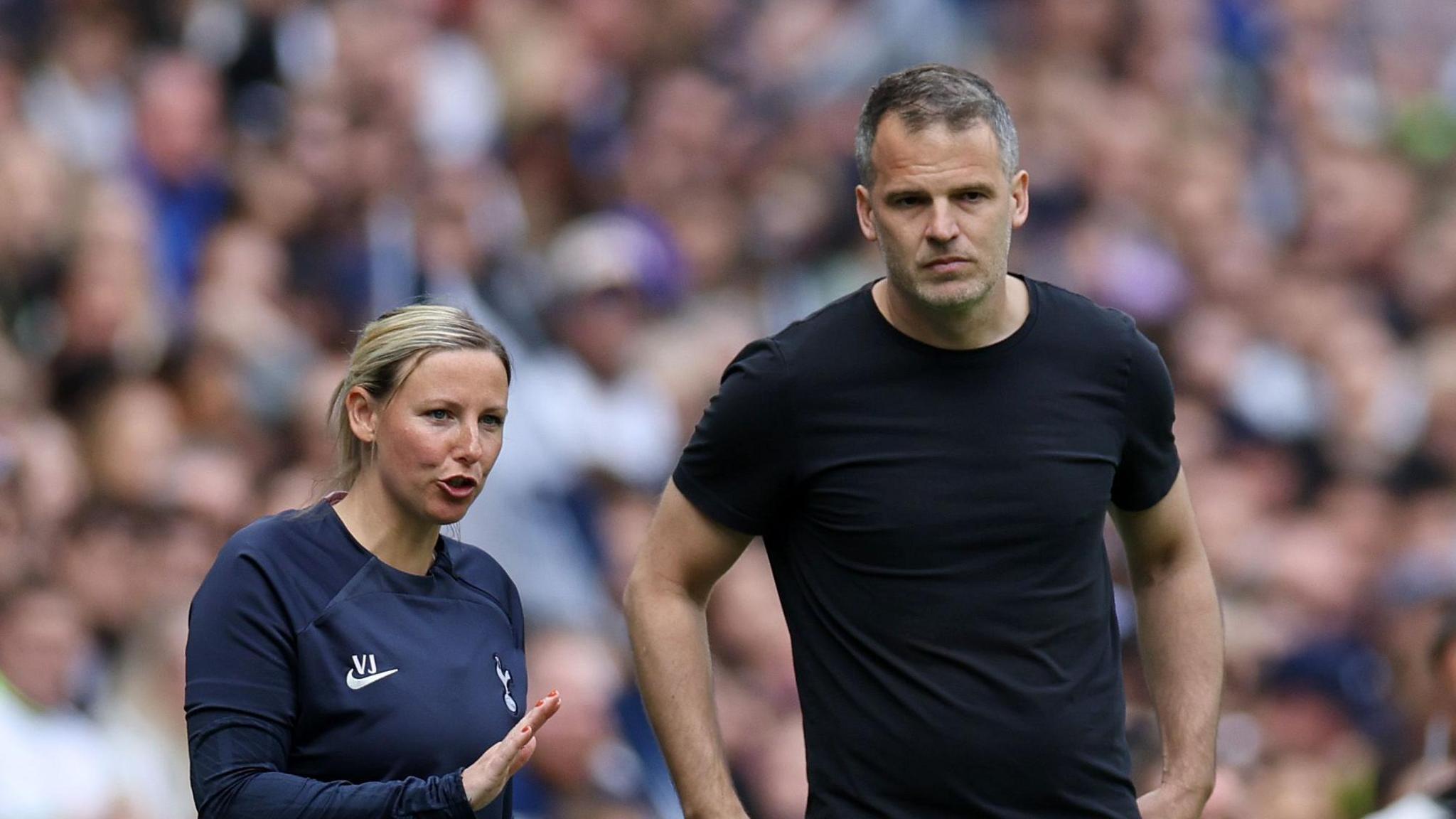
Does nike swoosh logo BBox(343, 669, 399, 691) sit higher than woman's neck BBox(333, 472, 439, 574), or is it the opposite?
woman's neck BBox(333, 472, 439, 574)

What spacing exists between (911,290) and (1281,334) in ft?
17.9

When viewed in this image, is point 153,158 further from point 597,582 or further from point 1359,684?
point 1359,684

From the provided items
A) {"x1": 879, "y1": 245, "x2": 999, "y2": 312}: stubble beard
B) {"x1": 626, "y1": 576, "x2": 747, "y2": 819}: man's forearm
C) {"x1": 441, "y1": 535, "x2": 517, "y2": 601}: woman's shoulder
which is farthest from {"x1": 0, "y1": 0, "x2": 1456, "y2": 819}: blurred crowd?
{"x1": 441, "y1": 535, "x2": 517, "y2": 601}: woman's shoulder

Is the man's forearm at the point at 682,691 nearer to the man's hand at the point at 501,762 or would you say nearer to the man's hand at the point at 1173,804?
the man's hand at the point at 501,762

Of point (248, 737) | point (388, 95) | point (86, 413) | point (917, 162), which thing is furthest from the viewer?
point (388, 95)

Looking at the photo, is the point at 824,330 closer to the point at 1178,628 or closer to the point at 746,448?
the point at 746,448

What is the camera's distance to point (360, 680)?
7.36 feet

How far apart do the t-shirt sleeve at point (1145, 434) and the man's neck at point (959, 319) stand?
17 centimetres

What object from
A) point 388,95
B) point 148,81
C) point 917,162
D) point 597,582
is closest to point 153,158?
point 148,81

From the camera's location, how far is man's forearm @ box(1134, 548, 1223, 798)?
107 inches

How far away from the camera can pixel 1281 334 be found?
761cm

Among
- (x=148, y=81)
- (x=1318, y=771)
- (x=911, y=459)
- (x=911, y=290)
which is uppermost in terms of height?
(x=148, y=81)

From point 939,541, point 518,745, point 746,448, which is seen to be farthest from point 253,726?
point 939,541

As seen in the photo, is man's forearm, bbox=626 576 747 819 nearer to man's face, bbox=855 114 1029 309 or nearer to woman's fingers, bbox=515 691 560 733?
woman's fingers, bbox=515 691 560 733
